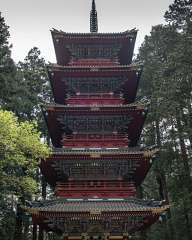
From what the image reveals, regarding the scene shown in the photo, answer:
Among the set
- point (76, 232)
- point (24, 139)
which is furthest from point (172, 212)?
point (24, 139)

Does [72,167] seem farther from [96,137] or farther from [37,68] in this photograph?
[37,68]

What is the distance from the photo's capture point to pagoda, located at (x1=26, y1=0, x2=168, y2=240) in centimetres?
2152

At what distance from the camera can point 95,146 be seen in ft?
81.9

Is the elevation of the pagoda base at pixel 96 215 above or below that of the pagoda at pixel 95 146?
below

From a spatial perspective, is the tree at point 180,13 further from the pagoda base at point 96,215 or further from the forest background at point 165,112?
the pagoda base at point 96,215

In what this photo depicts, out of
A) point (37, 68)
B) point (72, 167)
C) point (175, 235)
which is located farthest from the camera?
point (37, 68)

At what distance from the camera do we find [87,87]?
27562 mm

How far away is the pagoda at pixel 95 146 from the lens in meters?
21.5

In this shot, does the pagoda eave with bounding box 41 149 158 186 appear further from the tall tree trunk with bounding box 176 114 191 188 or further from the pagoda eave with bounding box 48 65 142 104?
the tall tree trunk with bounding box 176 114 191 188

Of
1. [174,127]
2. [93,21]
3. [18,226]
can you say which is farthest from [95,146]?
[93,21]

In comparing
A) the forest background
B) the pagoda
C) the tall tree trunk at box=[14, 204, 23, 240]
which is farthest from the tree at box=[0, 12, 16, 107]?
the tall tree trunk at box=[14, 204, 23, 240]

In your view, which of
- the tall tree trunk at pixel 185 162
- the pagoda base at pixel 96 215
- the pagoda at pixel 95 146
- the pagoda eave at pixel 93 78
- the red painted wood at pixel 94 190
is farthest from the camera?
the tall tree trunk at pixel 185 162

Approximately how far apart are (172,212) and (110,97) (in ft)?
42.4

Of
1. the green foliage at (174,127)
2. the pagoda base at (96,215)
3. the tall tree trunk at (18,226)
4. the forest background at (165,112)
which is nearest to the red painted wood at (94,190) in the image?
the pagoda base at (96,215)
